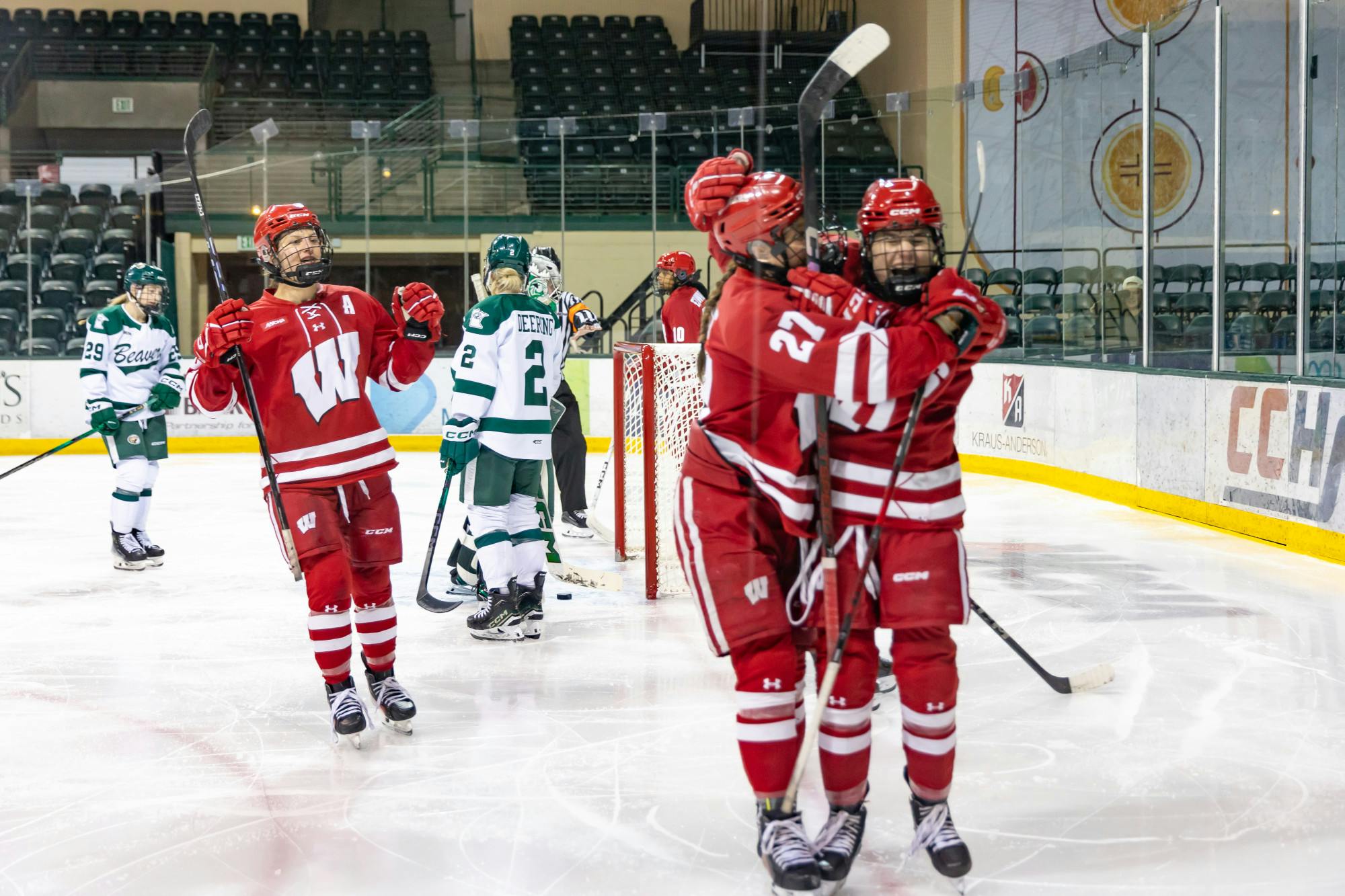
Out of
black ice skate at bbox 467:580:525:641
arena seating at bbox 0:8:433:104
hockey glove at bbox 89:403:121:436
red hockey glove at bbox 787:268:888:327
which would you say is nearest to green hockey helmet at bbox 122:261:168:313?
hockey glove at bbox 89:403:121:436

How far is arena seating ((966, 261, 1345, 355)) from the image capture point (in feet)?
18.3

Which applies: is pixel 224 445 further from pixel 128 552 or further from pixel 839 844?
pixel 839 844

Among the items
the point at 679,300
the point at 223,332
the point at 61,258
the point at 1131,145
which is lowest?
the point at 223,332

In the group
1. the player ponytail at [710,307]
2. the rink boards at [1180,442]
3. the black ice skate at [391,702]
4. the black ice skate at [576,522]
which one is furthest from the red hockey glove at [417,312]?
the rink boards at [1180,442]

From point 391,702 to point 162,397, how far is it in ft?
9.51

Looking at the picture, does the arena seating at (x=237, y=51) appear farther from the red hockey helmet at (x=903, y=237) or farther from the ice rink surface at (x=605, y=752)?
the red hockey helmet at (x=903, y=237)

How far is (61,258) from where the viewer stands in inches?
452

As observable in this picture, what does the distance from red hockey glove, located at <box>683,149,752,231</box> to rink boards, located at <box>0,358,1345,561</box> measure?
3757mm

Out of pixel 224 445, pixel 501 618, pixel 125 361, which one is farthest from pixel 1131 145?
pixel 224 445

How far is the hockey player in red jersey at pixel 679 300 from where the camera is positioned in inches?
278

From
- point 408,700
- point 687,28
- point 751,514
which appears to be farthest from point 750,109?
point 751,514

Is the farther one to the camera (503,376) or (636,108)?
(636,108)

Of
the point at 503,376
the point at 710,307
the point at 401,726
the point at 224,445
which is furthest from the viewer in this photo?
the point at 224,445

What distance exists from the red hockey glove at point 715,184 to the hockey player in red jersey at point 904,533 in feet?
0.56
